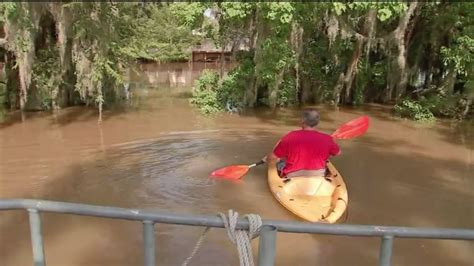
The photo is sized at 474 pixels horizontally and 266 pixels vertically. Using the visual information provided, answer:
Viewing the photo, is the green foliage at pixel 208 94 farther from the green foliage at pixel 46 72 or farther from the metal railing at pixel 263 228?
the metal railing at pixel 263 228

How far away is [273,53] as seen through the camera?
14062 mm

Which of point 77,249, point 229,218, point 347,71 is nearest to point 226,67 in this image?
point 347,71

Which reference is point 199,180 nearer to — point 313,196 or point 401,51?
point 313,196

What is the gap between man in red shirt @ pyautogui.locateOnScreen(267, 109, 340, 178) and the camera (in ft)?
21.2

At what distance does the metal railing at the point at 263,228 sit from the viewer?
1842 mm

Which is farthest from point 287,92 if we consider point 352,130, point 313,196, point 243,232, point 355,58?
point 243,232

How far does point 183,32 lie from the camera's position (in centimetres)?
3403

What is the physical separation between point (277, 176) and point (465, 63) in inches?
317

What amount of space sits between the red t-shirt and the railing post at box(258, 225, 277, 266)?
184 inches

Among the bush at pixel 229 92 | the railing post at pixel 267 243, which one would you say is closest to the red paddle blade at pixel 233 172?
the railing post at pixel 267 243

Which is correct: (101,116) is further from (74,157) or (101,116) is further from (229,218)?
(229,218)

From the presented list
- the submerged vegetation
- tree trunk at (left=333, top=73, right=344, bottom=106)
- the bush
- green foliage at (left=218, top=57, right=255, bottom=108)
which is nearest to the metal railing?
the submerged vegetation

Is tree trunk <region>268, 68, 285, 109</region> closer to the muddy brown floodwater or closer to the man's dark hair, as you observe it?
the muddy brown floodwater

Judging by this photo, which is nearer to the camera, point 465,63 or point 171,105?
point 465,63
